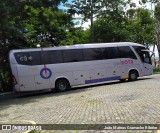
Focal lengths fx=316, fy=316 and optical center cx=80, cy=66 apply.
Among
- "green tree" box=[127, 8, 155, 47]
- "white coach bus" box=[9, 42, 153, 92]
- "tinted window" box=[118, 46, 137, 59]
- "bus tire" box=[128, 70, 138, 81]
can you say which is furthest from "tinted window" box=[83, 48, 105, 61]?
"green tree" box=[127, 8, 155, 47]

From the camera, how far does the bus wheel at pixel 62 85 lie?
19822mm

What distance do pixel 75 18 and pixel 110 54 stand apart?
832 cm

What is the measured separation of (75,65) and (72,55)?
0.67 meters

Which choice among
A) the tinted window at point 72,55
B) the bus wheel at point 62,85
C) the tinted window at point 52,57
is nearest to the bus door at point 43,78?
the tinted window at point 52,57

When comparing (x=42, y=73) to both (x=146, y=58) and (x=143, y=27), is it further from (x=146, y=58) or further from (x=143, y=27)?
(x=143, y=27)

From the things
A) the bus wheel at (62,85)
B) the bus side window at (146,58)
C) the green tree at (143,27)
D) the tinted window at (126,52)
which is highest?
→ the green tree at (143,27)

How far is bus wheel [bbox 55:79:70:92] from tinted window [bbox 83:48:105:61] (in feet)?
6.84

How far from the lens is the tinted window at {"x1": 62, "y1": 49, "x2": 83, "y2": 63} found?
20.0 metres

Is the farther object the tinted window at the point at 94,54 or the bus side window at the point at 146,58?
the bus side window at the point at 146,58

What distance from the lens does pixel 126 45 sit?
74.7 feet

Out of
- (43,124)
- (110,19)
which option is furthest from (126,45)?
(43,124)

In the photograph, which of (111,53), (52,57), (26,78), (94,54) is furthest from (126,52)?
(26,78)

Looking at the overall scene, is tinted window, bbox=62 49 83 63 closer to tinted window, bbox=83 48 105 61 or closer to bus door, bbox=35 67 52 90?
tinted window, bbox=83 48 105 61

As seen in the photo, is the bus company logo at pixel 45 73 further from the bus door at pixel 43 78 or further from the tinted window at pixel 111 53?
the tinted window at pixel 111 53
